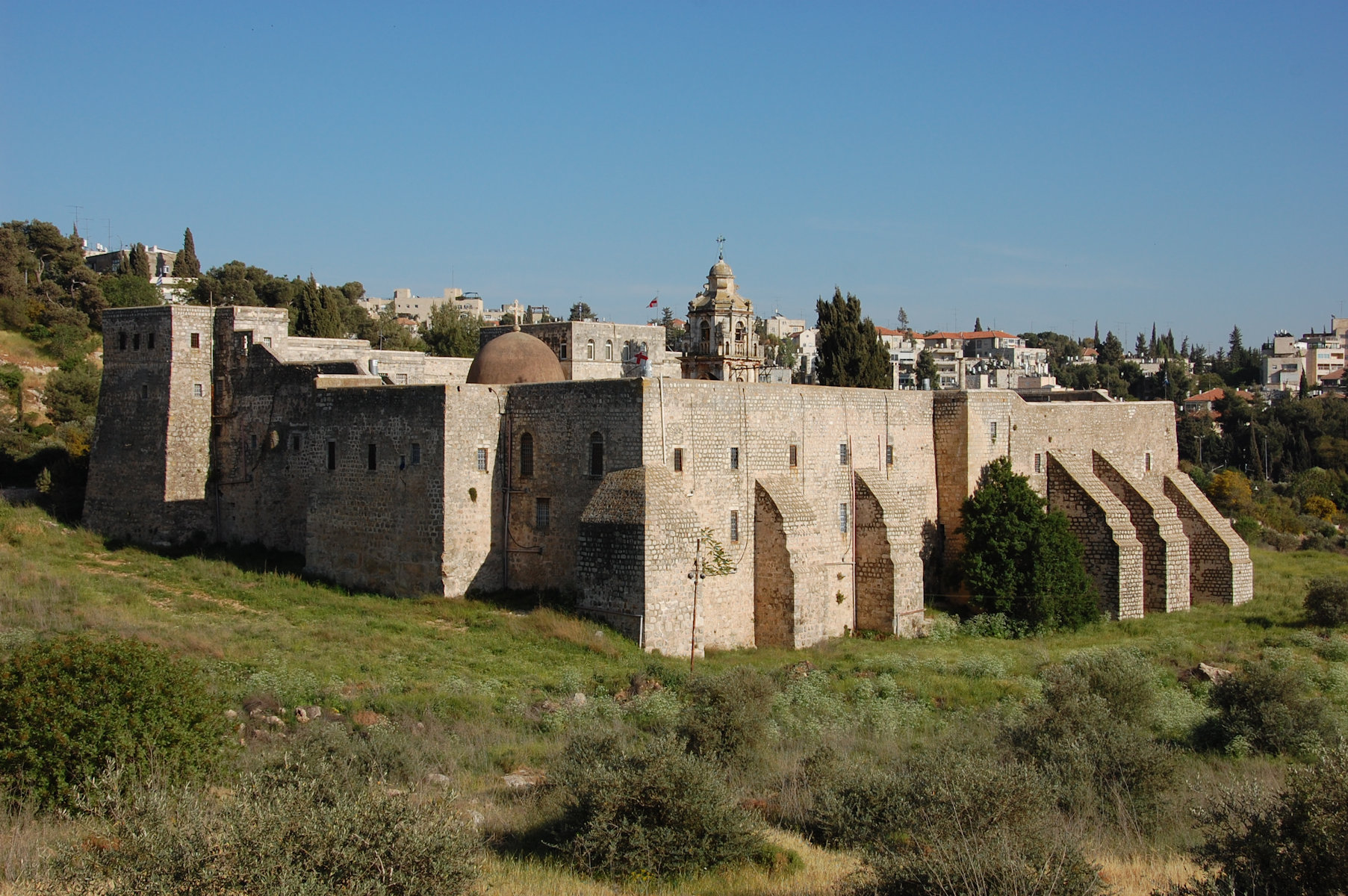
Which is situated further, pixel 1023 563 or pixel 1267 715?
pixel 1023 563

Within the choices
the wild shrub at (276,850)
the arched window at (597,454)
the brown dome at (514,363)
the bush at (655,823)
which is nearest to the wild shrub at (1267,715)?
the bush at (655,823)

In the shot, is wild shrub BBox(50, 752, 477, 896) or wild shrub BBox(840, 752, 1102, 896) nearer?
wild shrub BBox(50, 752, 477, 896)

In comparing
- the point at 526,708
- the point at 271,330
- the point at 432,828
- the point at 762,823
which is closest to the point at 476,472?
the point at 526,708

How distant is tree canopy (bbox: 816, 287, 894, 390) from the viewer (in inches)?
1625

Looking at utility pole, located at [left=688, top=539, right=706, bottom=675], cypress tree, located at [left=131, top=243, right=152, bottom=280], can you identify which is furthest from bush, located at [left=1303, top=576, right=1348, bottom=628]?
cypress tree, located at [left=131, top=243, right=152, bottom=280]

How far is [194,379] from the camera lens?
27906 millimetres

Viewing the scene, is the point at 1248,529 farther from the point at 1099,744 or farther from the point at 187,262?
the point at 187,262

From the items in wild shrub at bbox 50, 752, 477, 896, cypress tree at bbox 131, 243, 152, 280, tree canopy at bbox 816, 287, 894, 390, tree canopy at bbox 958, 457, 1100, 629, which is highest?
cypress tree at bbox 131, 243, 152, 280

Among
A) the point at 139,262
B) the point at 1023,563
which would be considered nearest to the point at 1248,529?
the point at 1023,563

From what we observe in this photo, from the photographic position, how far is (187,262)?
71.3 m

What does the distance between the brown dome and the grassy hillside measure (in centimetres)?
511

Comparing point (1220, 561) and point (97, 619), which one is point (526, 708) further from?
point (1220, 561)

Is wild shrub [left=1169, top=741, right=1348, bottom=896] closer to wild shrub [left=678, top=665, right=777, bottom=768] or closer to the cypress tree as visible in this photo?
wild shrub [left=678, top=665, right=777, bottom=768]

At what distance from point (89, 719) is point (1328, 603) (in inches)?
922
